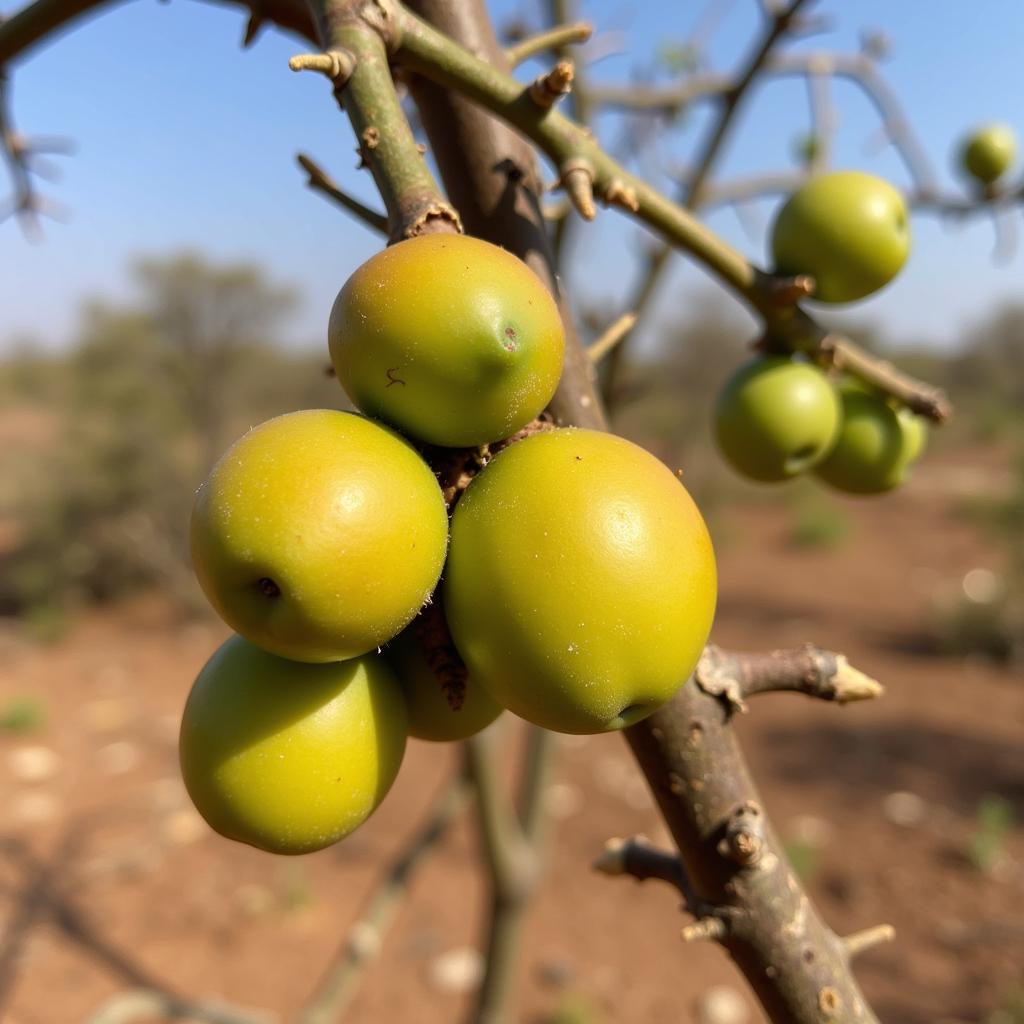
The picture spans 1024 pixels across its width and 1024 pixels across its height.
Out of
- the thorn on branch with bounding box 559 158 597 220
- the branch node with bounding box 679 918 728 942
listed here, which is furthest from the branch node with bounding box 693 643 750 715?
the thorn on branch with bounding box 559 158 597 220

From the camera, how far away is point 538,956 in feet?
17.2

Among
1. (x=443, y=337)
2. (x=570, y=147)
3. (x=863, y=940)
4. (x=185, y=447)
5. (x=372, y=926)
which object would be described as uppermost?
(x=570, y=147)

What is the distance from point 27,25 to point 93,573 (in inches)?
485

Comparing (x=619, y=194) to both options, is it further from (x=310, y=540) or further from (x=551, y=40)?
(x=310, y=540)

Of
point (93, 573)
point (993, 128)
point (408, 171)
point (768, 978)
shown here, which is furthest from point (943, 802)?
point (93, 573)

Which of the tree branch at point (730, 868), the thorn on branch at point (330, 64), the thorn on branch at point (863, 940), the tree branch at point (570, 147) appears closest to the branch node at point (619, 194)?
the tree branch at point (570, 147)

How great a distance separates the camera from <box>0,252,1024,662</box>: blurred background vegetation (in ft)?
36.6

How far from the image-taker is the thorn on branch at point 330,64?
82 centimetres

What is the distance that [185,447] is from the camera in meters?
14.4

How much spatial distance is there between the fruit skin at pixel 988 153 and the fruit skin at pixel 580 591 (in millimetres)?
2223

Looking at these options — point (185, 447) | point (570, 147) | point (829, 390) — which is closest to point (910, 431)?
point (829, 390)

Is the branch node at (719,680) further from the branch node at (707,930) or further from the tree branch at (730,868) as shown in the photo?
the branch node at (707,930)

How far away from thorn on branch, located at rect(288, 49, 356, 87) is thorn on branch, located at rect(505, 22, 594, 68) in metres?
0.39

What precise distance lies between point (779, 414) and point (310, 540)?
101cm
